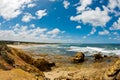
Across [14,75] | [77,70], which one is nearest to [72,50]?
[77,70]

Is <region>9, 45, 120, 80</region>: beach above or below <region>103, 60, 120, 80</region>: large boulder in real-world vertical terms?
below

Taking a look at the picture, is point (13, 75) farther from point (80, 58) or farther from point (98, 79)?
point (80, 58)

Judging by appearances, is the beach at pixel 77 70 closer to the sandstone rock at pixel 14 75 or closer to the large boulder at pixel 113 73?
the large boulder at pixel 113 73

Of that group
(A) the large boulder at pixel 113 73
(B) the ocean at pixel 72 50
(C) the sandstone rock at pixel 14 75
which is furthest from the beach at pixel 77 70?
(B) the ocean at pixel 72 50

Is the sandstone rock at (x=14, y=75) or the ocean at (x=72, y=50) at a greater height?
the sandstone rock at (x=14, y=75)

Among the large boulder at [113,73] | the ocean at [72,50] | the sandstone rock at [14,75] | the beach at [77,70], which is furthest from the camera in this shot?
the ocean at [72,50]

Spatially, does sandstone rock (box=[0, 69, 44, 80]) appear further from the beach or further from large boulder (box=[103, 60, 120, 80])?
the beach

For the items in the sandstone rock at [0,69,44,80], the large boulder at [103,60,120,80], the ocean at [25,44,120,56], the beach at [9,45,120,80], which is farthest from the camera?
the ocean at [25,44,120,56]

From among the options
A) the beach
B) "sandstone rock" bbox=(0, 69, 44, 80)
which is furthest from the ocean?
"sandstone rock" bbox=(0, 69, 44, 80)

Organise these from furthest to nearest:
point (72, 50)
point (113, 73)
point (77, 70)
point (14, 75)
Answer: point (72, 50)
point (77, 70)
point (113, 73)
point (14, 75)

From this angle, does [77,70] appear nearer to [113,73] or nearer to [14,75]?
[113,73]

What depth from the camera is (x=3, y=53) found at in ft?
31.4

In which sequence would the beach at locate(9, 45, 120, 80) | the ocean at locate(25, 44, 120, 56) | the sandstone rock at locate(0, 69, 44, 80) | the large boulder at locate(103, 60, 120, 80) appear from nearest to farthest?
1. the sandstone rock at locate(0, 69, 44, 80)
2. the large boulder at locate(103, 60, 120, 80)
3. the beach at locate(9, 45, 120, 80)
4. the ocean at locate(25, 44, 120, 56)

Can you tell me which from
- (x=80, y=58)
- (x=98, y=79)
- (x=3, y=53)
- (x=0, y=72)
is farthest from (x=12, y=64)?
(x=80, y=58)
